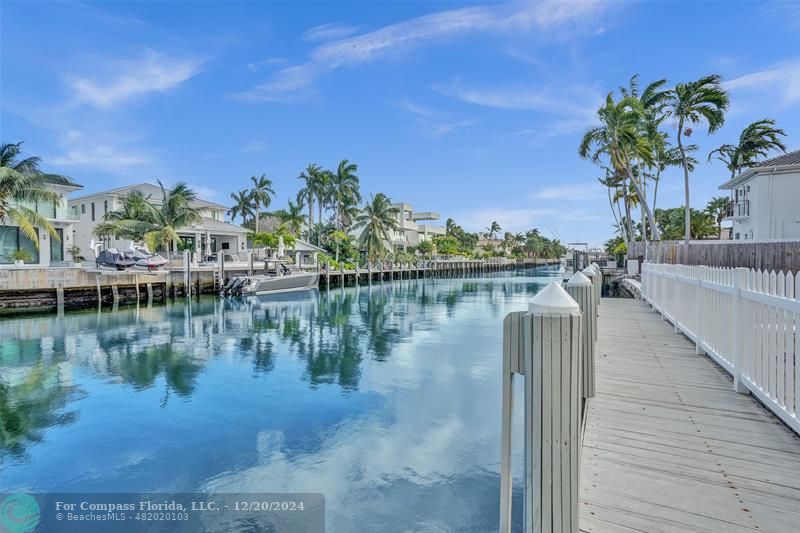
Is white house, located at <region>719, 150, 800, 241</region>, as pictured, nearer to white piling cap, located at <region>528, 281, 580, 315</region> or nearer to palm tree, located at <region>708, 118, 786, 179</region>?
palm tree, located at <region>708, 118, 786, 179</region>

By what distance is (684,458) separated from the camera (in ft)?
11.4

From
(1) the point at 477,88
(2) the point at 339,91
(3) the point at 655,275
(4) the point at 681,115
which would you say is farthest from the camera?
(2) the point at 339,91

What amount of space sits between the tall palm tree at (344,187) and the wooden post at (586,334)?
5421 cm

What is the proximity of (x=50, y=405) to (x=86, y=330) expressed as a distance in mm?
10182

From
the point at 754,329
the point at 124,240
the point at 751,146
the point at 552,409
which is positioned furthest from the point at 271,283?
the point at 751,146

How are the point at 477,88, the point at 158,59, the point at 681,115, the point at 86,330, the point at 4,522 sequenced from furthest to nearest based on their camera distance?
the point at 477,88
the point at 681,115
the point at 158,59
the point at 86,330
the point at 4,522

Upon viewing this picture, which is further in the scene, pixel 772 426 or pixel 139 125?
pixel 139 125

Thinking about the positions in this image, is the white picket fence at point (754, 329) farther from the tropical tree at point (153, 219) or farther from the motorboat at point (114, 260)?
the tropical tree at point (153, 219)

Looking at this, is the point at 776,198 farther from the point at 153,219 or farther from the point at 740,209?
the point at 153,219

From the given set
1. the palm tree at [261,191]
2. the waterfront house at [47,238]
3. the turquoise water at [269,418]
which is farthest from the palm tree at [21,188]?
the palm tree at [261,191]

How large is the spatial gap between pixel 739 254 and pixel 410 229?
5806 centimetres

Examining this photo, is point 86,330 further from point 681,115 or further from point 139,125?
point 681,115

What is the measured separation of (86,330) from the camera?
17.8 meters

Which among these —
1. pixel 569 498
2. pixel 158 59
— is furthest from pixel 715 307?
pixel 158 59
